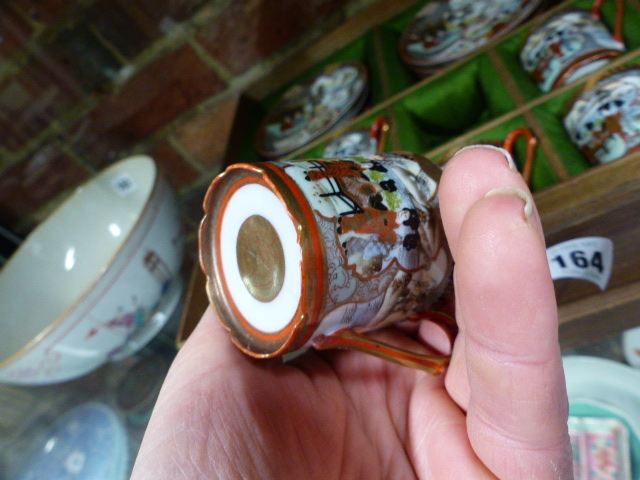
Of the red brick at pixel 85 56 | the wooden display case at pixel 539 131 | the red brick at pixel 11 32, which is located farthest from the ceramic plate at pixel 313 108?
the red brick at pixel 11 32

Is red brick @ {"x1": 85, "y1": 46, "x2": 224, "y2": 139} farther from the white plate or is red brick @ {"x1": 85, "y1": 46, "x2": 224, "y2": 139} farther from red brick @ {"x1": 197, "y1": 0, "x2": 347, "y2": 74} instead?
the white plate

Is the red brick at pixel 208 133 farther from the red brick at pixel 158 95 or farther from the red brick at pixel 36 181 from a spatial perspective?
the red brick at pixel 36 181

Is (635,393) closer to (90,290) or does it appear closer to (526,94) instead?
(526,94)

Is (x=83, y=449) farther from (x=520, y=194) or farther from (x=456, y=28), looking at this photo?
(x=456, y=28)

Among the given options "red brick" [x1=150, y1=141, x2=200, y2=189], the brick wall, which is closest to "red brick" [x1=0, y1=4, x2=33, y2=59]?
the brick wall

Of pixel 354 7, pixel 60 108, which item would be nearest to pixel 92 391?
pixel 60 108
